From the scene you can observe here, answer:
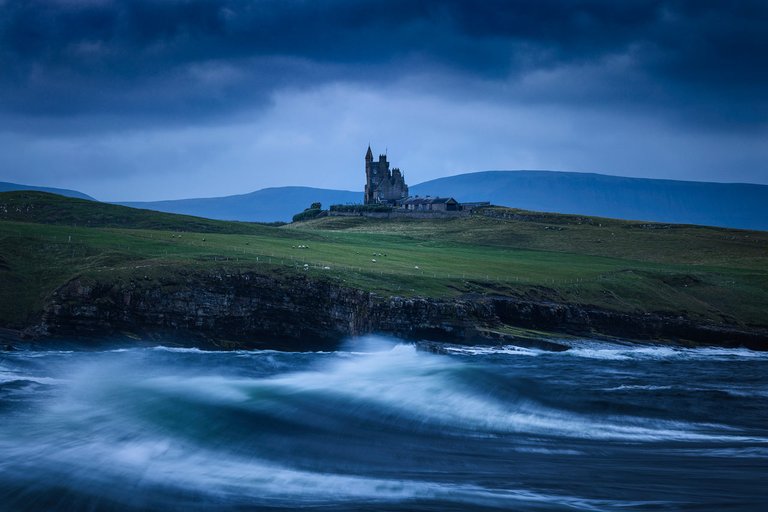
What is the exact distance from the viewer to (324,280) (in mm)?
55188

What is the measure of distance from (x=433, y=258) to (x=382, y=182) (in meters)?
110

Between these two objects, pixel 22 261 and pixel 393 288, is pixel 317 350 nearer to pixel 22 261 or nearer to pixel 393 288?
pixel 393 288

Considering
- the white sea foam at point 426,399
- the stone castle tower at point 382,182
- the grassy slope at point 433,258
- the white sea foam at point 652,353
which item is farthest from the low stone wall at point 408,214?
the white sea foam at point 426,399

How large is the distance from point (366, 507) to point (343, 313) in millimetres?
31692

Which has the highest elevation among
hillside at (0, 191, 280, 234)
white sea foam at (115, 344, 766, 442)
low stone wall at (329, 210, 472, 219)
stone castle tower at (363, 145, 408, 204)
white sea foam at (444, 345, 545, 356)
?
stone castle tower at (363, 145, 408, 204)

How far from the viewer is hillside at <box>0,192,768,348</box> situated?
48938 mm

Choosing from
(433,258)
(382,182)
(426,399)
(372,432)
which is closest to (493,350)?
(426,399)

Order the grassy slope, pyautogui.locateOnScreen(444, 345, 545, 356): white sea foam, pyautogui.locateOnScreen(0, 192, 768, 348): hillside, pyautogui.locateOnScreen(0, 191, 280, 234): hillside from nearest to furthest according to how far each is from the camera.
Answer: pyautogui.locateOnScreen(0, 192, 768, 348): hillside < pyautogui.locateOnScreen(444, 345, 545, 356): white sea foam < the grassy slope < pyautogui.locateOnScreen(0, 191, 280, 234): hillside

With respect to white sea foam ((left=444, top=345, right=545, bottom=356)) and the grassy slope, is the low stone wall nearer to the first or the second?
the grassy slope

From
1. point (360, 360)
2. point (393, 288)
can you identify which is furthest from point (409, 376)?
point (393, 288)

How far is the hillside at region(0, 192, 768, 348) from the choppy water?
164 inches

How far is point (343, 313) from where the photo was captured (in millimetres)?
53500

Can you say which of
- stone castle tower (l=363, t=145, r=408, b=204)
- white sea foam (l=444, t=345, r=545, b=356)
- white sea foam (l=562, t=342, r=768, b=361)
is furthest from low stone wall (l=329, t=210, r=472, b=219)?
white sea foam (l=444, t=345, r=545, b=356)

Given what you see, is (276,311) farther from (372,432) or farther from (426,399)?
(372,432)
